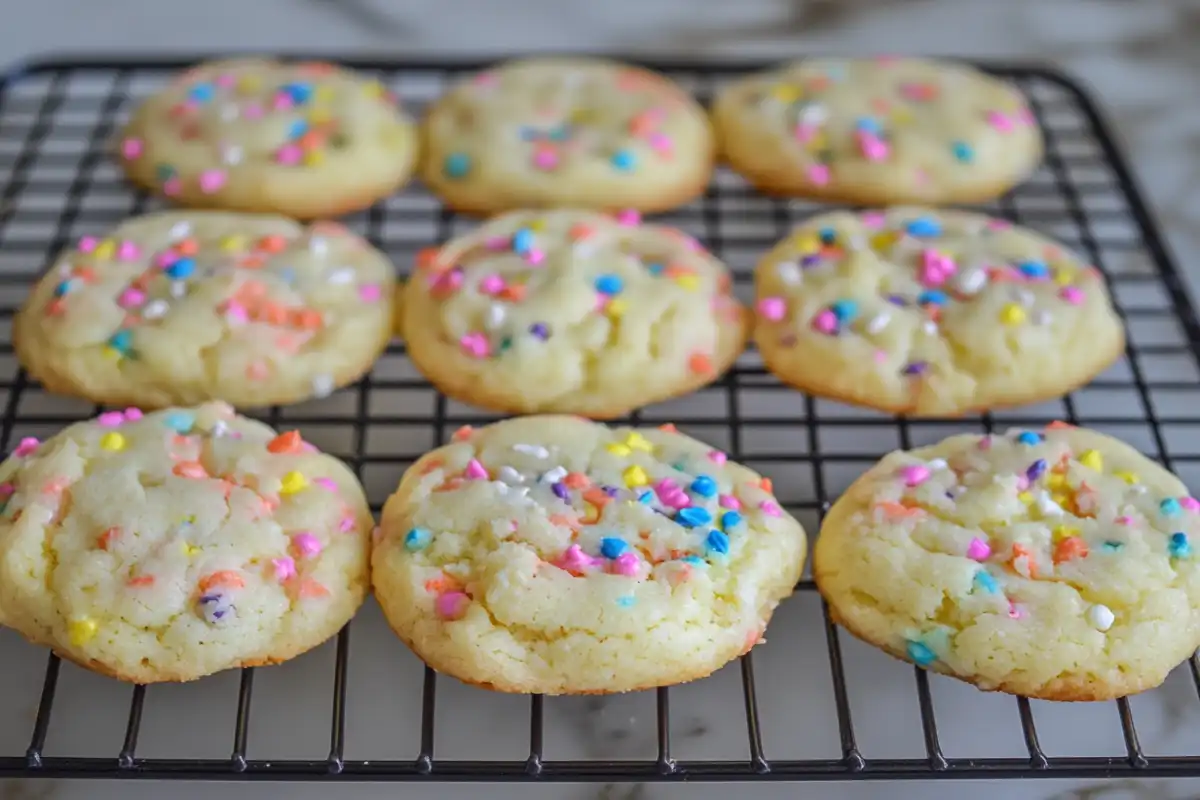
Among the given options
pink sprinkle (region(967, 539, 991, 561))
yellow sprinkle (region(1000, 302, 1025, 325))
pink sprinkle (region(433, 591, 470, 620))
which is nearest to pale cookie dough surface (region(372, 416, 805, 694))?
pink sprinkle (region(433, 591, 470, 620))

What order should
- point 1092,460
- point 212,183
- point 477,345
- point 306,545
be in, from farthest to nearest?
point 212,183 → point 477,345 → point 1092,460 → point 306,545

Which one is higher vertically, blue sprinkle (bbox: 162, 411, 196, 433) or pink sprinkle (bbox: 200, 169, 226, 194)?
pink sprinkle (bbox: 200, 169, 226, 194)

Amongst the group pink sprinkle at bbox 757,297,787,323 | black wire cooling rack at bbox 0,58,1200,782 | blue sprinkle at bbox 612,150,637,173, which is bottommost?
black wire cooling rack at bbox 0,58,1200,782

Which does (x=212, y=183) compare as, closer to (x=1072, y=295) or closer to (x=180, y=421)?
(x=180, y=421)

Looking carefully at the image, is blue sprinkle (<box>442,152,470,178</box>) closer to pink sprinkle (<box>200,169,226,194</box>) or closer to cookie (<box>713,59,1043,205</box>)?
pink sprinkle (<box>200,169,226,194</box>)

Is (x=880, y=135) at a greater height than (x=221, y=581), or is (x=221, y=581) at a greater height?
(x=880, y=135)

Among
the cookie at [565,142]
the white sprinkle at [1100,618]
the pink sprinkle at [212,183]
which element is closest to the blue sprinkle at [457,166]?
the cookie at [565,142]

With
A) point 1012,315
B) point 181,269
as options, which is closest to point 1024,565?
point 1012,315
